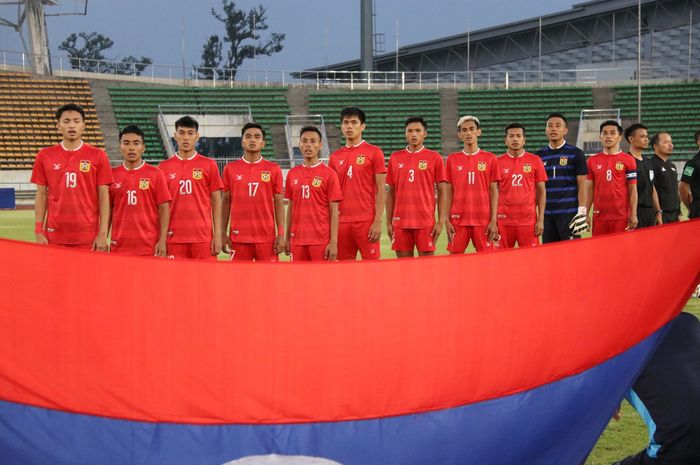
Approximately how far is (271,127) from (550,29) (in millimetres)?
19507

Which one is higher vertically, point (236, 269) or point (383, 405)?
point (236, 269)

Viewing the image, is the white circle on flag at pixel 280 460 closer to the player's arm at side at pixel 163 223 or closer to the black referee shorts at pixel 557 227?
the player's arm at side at pixel 163 223

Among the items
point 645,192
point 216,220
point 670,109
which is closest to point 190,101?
point 670,109

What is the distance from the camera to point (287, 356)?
2.40m

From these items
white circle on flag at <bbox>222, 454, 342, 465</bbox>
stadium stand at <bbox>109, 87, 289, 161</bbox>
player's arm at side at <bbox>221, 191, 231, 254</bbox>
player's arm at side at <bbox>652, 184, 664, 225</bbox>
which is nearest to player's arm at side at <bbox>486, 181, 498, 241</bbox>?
player's arm at side at <bbox>652, 184, 664, 225</bbox>

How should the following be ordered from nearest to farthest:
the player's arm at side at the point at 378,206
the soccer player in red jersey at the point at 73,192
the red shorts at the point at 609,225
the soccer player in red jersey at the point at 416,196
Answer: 1. the soccer player in red jersey at the point at 73,192
2. the player's arm at side at the point at 378,206
3. the soccer player in red jersey at the point at 416,196
4. the red shorts at the point at 609,225

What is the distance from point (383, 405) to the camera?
8.09ft

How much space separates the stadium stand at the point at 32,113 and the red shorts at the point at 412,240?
84.7ft

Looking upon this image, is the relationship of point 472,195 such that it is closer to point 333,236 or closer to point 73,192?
point 333,236

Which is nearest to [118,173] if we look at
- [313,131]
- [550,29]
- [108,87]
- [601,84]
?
[313,131]

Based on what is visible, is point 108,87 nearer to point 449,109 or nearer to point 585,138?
point 449,109

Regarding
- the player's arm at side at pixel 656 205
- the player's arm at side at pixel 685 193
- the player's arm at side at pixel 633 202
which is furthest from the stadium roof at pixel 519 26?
the player's arm at side at pixel 633 202

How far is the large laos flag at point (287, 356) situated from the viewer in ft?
7.90

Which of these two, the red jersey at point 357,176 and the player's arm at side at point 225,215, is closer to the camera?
the player's arm at side at point 225,215
